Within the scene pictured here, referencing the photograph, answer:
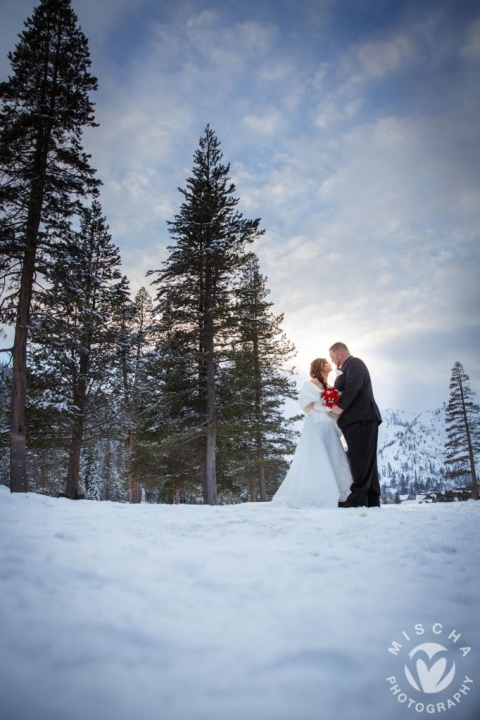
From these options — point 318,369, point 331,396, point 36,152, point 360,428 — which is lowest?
point 360,428

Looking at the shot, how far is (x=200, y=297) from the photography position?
14375 millimetres

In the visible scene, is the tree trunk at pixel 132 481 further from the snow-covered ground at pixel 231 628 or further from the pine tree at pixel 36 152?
the snow-covered ground at pixel 231 628

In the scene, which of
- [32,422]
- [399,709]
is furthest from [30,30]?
[399,709]

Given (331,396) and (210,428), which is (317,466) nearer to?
(331,396)

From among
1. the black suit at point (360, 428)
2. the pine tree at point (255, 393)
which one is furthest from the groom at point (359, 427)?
the pine tree at point (255, 393)

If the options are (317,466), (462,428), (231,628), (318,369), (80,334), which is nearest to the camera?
(231,628)

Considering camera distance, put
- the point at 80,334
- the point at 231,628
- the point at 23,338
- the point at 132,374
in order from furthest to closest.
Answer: the point at 132,374 < the point at 80,334 < the point at 23,338 < the point at 231,628

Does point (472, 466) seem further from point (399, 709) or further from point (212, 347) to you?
point (399, 709)

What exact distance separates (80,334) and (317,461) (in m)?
9.77

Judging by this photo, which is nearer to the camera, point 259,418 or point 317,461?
point 317,461

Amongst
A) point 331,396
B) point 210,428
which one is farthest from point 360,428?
point 210,428

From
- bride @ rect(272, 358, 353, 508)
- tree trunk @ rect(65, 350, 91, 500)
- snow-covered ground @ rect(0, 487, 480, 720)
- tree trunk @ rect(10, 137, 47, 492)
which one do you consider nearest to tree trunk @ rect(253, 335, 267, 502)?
tree trunk @ rect(65, 350, 91, 500)

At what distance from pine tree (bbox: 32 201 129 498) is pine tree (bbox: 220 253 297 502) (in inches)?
211

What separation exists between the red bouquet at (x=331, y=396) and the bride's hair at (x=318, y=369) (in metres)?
0.36
